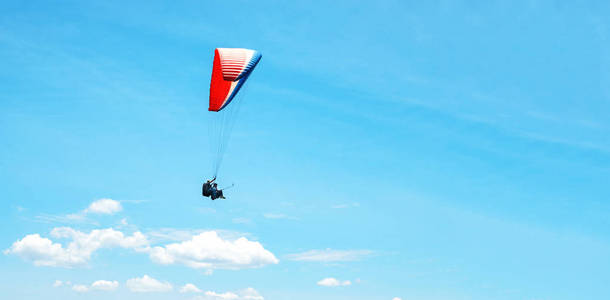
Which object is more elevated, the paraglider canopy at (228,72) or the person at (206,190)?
the paraglider canopy at (228,72)

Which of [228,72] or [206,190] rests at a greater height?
[228,72]

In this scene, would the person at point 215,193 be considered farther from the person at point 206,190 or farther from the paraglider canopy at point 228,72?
the paraglider canopy at point 228,72

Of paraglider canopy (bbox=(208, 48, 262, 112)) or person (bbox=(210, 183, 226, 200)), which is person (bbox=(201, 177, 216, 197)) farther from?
paraglider canopy (bbox=(208, 48, 262, 112))

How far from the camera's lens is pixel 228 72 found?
5256 cm

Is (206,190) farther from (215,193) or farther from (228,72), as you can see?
(228,72)

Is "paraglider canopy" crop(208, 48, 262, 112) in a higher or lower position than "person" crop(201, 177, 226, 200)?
higher

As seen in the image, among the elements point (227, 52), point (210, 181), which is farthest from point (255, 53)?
point (210, 181)

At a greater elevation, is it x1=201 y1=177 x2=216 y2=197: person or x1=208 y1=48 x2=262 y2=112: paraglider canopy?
x1=208 y1=48 x2=262 y2=112: paraglider canopy

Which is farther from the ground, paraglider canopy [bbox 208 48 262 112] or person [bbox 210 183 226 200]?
paraglider canopy [bbox 208 48 262 112]

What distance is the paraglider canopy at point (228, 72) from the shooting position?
53031 millimetres

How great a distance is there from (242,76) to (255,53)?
411cm

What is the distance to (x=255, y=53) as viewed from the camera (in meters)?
56.8

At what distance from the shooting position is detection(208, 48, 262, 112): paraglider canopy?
53031 mm

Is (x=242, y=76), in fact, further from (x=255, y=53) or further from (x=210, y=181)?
(x=210, y=181)
